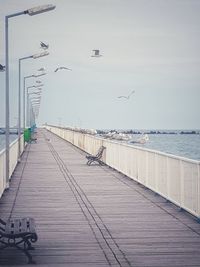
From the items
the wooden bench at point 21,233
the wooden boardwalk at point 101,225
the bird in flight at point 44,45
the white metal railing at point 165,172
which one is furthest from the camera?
the bird in flight at point 44,45

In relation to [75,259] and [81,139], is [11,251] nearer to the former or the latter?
[75,259]

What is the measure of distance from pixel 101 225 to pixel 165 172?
3655mm

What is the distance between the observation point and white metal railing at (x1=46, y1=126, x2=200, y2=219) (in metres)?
11.3

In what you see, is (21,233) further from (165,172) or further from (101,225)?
(165,172)

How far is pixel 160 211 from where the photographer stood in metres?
12.7

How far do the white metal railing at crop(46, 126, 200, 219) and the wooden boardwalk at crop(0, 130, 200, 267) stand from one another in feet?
0.90

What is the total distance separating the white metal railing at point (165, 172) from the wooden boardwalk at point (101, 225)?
0.27m

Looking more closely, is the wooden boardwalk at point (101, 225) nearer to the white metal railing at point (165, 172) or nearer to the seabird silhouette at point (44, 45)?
the white metal railing at point (165, 172)

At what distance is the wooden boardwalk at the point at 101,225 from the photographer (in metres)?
8.17

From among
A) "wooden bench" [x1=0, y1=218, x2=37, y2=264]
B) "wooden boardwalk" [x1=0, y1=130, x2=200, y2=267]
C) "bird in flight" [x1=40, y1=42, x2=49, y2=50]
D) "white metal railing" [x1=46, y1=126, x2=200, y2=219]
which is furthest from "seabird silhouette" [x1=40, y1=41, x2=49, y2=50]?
"wooden bench" [x1=0, y1=218, x2=37, y2=264]

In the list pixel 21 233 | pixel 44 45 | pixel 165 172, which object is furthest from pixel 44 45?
pixel 21 233

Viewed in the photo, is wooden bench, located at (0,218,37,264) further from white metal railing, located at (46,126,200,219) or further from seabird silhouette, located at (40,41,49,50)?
seabird silhouette, located at (40,41,49,50)

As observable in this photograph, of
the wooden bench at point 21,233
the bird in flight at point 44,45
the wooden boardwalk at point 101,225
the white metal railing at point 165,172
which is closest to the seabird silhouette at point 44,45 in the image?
the bird in flight at point 44,45

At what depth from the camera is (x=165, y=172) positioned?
14.0 m
